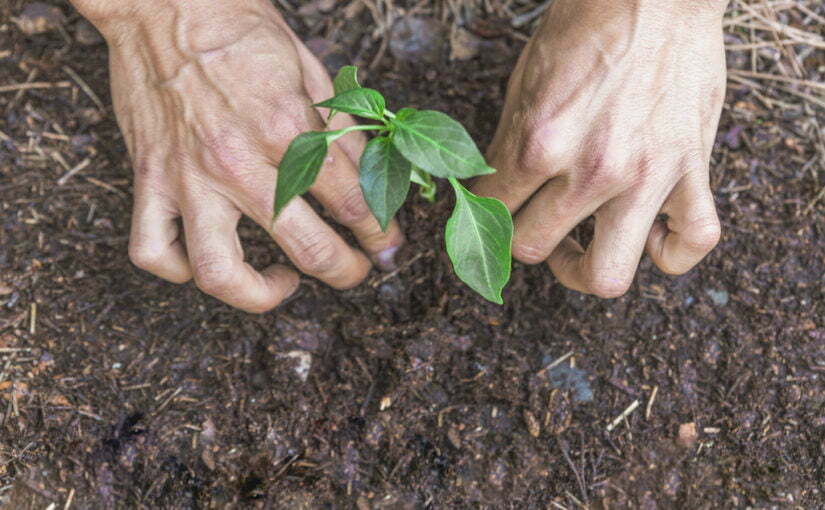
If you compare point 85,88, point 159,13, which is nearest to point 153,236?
point 159,13

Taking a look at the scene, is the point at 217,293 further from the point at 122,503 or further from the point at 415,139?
the point at 415,139

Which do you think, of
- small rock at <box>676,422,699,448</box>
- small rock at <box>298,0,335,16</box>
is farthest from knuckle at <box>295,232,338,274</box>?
small rock at <box>676,422,699,448</box>

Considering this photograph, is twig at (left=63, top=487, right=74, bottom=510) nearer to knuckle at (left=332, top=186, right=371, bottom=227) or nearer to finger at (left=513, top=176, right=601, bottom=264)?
knuckle at (left=332, top=186, right=371, bottom=227)

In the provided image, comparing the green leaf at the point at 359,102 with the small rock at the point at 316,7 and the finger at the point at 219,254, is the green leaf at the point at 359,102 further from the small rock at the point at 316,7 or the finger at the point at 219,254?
the small rock at the point at 316,7

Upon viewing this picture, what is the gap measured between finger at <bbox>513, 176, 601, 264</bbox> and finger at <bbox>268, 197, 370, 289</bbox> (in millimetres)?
413

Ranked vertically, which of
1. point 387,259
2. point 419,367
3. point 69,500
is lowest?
point 69,500

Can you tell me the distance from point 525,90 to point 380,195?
1.93 feet

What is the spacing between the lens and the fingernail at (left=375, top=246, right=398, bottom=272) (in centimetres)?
191

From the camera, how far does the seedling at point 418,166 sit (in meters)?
1.18

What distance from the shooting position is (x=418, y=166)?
1.22 m

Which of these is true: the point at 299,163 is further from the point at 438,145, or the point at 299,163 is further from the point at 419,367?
the point at 419,367

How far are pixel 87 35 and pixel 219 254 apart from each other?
36.4 inches

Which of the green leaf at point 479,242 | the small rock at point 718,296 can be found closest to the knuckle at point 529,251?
the green leaf at point 479,242

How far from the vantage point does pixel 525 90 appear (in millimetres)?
1667
